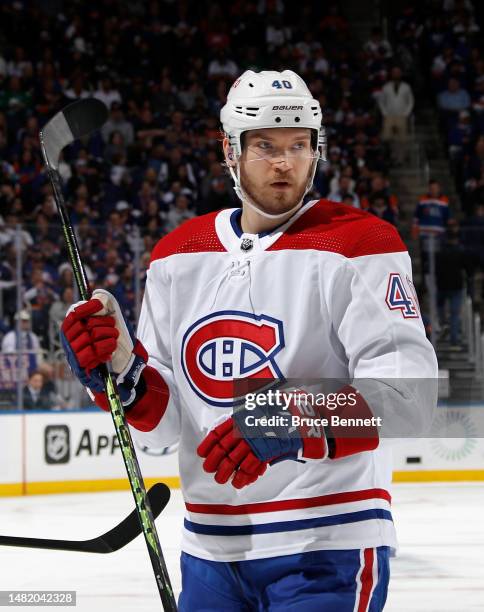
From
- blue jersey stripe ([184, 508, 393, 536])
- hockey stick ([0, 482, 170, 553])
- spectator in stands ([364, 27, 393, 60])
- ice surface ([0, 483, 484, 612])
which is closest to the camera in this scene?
blue jersey stripe ([184, 508, 393, 536])

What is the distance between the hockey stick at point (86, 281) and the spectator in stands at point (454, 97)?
9440mm

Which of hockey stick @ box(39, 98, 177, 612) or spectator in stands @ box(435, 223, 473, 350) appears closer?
hockey stick @ box(39, 98, 177, 612)

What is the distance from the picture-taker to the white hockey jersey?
1730 millimetres

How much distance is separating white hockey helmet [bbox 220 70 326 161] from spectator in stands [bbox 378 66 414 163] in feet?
31.3

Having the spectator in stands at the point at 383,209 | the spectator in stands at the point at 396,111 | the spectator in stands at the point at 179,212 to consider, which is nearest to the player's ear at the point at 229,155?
the spectator in stands at the point at 179,212

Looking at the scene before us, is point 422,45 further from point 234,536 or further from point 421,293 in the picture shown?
point 234,536

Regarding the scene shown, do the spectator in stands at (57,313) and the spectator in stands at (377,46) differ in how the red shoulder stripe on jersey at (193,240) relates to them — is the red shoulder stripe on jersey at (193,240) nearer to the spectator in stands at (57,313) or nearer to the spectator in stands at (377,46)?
the spectator in stands at (57,313)

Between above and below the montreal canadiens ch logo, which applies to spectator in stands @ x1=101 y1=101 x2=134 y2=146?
above

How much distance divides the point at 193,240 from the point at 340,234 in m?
0.26

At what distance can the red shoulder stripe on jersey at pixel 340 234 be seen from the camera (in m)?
1.78

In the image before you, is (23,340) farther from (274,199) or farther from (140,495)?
(274,199)

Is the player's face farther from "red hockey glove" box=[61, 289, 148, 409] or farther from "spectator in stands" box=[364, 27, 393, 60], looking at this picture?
"spectator in stands" box=[364, 27, 393, 60]

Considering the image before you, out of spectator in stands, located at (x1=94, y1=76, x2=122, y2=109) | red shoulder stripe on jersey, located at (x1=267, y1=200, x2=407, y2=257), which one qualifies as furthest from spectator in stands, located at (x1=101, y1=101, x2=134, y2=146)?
red shoulder stripe on jersey, located at (x1=267, y1=200, x2=407, y2=257)

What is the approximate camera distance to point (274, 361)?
5.80 ft
